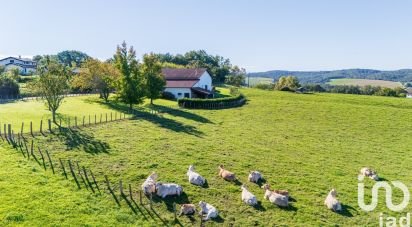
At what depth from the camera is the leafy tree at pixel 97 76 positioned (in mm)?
59219

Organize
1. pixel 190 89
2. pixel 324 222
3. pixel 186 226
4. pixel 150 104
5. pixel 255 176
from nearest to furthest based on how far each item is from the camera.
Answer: pixel 186 226 < pixel 324 222 < pixel 255 176 < pixel 150 104 < pixel 190 89

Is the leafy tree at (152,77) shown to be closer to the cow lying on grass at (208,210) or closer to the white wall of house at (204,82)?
the white wall of house at (204,82)

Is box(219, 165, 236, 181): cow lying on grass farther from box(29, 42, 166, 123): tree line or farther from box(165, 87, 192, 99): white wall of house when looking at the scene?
box(165, 87, 192, 99): white wall of house

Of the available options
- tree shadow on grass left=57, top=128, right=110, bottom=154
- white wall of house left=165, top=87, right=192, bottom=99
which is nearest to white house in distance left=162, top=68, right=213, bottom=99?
white wall of house left=165, top=87, right=192, bottom=99

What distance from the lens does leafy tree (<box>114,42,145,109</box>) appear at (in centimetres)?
4741

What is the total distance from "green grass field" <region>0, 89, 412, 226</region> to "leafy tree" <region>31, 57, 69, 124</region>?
4.76 m

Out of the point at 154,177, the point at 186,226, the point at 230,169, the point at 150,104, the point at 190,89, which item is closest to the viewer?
the point at 186,226

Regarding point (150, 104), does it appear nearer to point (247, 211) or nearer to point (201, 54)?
point (247, 211)

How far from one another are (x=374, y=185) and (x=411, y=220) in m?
5.17

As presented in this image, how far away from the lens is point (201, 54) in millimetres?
148750

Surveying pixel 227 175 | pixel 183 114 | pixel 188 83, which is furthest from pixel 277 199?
pixel 188 83

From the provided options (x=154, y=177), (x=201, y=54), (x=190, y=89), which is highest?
(x=201, y=54)

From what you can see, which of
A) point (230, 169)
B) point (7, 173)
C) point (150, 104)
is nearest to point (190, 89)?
point (150, 104)

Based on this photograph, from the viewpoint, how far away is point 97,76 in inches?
2340
